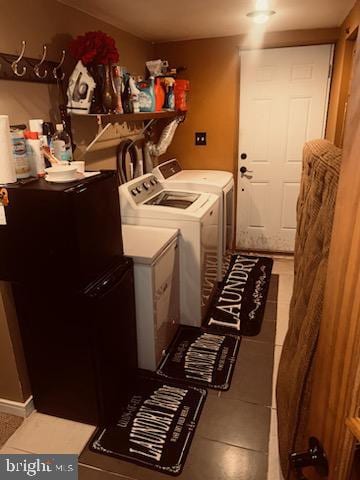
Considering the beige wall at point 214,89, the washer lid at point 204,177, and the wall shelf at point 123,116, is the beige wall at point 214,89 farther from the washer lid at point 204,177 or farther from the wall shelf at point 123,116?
the wall shelf at point 123,116

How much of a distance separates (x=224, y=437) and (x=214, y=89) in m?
3.25

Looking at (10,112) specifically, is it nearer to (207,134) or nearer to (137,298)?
(137,298)

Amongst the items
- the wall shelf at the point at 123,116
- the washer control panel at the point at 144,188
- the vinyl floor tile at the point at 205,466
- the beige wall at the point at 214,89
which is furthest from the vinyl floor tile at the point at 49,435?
the beige wall at the point at 214,89

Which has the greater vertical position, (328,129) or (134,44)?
(134,44)

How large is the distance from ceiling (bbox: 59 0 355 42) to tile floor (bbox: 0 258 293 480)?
8.20 feet

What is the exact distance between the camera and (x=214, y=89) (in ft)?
12.3

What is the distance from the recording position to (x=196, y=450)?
5.89 feet

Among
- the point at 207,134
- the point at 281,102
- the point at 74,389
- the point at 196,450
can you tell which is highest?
the point at 281,102

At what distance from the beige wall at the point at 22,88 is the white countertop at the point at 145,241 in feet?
2.36

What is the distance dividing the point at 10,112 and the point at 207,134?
8.04ft

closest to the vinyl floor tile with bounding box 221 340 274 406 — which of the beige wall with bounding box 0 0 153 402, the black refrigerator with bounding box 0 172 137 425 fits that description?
the black refrigerator with bounding box 0 172 137 425

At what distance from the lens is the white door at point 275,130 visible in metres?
3.49

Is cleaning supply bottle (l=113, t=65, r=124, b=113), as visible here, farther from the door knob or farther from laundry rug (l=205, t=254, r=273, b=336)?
the door knob

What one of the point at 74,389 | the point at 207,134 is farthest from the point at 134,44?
the point at 74,389
